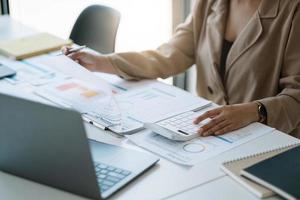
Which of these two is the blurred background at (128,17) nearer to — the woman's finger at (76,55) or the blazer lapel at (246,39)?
the woman's finger at (76,55)

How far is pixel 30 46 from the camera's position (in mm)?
2150

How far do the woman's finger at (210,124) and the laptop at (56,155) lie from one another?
0.62 feet

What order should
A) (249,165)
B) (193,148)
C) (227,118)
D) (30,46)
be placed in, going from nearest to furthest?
1. (249,165)
2. (193,148)
3. (227,118)
4. (30,46)

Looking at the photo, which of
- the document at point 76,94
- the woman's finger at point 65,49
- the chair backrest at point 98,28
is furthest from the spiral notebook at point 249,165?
the chair backrest at point 98,28

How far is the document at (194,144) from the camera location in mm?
1293

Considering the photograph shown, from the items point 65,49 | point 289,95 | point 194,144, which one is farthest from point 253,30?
point 65,49

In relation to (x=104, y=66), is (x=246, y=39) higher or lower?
higher

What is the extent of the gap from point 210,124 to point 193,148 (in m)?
0.12

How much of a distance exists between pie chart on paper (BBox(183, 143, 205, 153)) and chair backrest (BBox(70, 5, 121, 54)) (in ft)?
4.07

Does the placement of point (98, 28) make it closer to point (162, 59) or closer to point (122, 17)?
point (162, 59)

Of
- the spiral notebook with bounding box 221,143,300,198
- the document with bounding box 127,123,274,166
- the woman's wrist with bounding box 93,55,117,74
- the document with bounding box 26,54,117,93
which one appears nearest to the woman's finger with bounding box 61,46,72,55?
the document with bounding box 26,54,117,93

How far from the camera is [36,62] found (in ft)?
6.61

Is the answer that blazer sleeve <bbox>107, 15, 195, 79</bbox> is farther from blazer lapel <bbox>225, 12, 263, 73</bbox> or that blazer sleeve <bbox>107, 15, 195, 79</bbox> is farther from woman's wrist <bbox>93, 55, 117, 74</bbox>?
blazer lapel <bbox>225, 12, 263, 73</bbox>

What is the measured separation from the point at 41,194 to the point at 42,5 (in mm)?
2153
